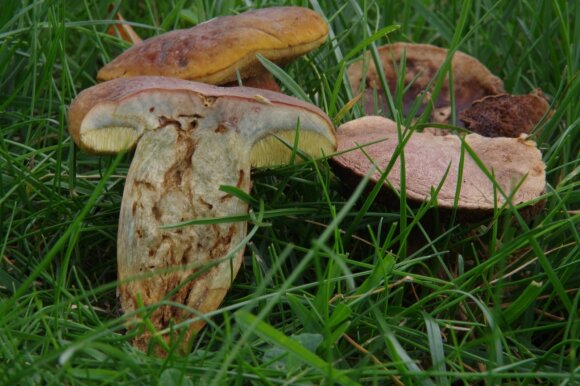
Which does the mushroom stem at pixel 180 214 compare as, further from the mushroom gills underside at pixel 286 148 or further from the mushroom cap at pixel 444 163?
the mushroom cap at pixel 444 163

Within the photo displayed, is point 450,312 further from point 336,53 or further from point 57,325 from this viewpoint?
point 336,53

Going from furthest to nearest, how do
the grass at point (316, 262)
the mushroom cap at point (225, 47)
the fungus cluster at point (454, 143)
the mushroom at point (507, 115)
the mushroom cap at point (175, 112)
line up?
the mushroom at point (507, 115)
the mushroom cap at point (225, 47)
the fungus cluster at point (454, 143)
the mushroom cap at point (175, 112)
the grass at point (316, 262)

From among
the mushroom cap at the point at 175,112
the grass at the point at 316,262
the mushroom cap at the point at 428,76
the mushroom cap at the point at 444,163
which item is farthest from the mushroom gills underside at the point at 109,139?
the mushroom cap at the point at 428,76

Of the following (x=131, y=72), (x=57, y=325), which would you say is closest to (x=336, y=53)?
(x=131, y=72)

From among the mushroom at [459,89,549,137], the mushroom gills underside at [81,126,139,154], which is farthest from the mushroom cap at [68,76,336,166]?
the mushroom at [459,89,549,137]

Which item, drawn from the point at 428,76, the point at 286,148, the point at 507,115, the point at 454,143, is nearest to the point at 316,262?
the point at 286,148

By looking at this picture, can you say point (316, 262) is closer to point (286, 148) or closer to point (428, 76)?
point (286, 148)
